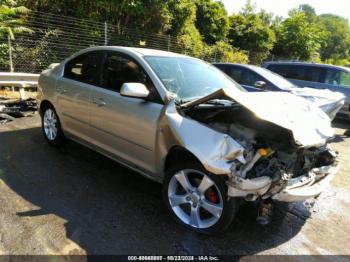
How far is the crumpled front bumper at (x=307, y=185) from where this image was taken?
309 centimetres

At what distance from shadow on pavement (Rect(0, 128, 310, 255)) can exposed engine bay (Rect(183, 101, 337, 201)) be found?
0.57 metres

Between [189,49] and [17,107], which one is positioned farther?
[189,49]

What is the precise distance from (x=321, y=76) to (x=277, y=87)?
3168 mm

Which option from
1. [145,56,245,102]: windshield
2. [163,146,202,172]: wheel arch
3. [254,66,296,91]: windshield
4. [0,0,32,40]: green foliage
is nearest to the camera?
[163,146,202,172]: wheel arch

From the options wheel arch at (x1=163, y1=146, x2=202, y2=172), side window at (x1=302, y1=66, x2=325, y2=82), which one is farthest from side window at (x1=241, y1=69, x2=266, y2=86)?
wheel arch at (x1=163, y1=146, x2=202, y2=172)

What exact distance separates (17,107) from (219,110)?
5.84 meters

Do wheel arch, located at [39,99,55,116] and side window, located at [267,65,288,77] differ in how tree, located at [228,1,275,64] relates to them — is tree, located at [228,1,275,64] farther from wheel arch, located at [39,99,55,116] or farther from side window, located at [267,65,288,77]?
wheel arch, located at [39,99,55,116]

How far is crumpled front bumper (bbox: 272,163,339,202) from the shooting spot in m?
3.09

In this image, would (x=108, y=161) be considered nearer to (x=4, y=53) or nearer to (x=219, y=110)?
(x=219, y=110)

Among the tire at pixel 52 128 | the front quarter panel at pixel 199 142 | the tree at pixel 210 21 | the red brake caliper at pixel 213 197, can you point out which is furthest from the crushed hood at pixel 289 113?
the tree at pixel 210 21

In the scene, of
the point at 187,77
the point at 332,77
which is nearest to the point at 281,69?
the point at 332,77

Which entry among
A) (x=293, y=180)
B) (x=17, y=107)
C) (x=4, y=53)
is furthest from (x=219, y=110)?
(x=4, y=53)

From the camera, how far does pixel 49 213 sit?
3516 millimetres

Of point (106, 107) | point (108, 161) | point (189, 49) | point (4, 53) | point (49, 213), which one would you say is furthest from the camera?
point (189, 49)
